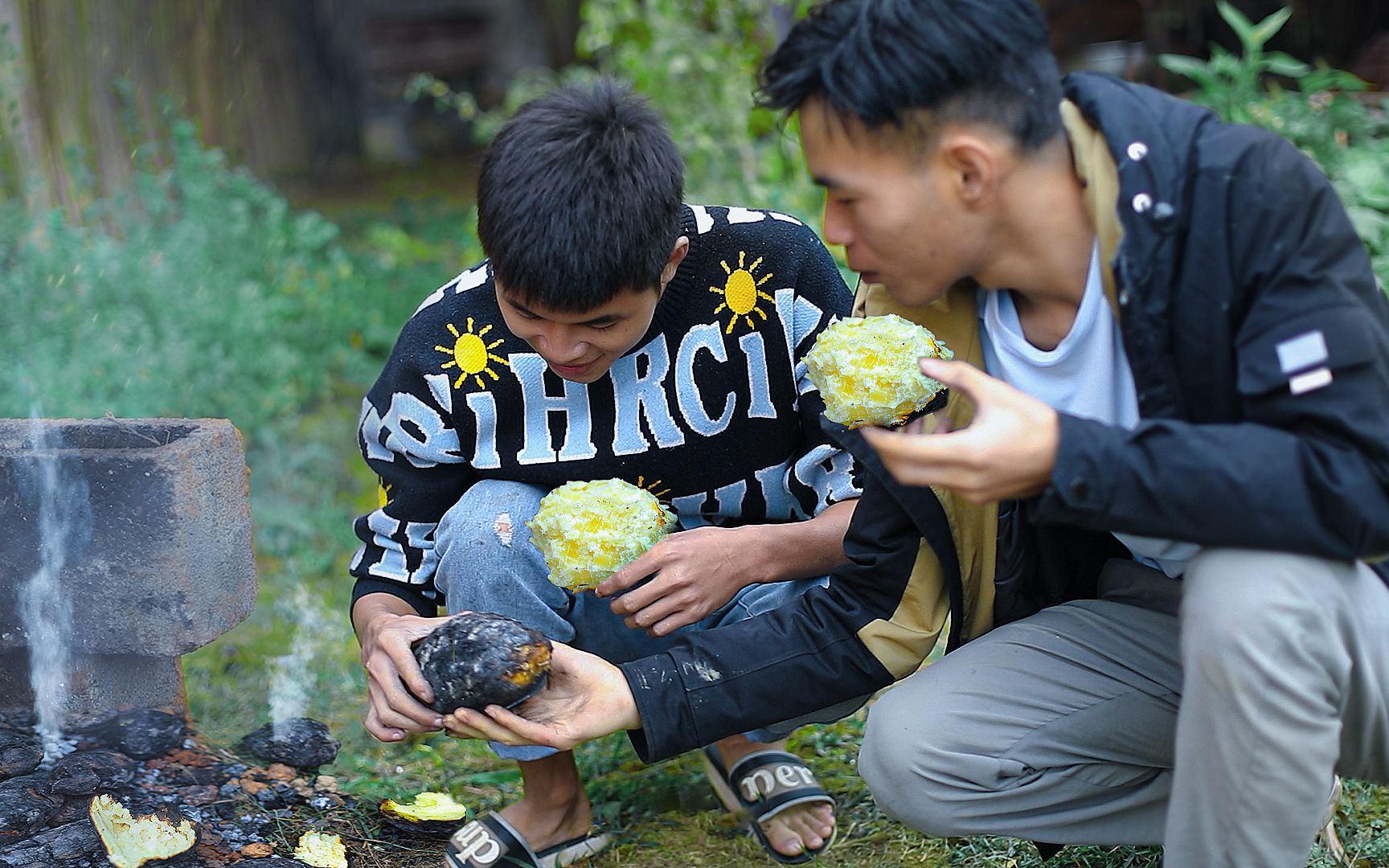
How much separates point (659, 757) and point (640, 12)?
544cm

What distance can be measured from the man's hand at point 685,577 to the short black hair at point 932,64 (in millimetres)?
923

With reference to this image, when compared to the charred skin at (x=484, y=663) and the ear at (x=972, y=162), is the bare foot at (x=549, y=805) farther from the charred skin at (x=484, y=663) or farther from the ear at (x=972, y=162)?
the ear at (x=972, y=162)

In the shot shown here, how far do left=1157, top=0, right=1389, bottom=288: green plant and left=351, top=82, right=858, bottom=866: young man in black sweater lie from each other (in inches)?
115

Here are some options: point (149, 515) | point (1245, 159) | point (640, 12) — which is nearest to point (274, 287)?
point (640, 12)

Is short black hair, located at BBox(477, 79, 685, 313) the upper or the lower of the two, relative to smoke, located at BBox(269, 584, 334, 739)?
upper

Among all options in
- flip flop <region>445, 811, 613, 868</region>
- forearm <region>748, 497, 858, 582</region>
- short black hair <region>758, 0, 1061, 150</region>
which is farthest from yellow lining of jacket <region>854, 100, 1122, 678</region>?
flip flop <region>445, 811, 613, 868</region>

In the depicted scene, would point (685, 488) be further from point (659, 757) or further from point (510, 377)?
point (659, 757)

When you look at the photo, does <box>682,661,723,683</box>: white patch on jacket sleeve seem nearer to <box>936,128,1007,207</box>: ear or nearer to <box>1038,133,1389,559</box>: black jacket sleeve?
<box>1038,133,1389,559</box>: black jacket sleeve

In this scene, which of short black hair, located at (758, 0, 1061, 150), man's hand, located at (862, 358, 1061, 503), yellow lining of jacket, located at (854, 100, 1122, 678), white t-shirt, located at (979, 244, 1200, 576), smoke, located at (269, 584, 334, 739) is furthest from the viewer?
smoke, located at (269, 584, 334, 739)

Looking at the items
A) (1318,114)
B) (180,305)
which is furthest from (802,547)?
(1318,114)

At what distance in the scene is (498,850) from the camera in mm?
2699

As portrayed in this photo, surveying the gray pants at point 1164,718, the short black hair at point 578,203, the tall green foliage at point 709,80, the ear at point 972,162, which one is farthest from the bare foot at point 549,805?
the tall green foliage at point 709,80

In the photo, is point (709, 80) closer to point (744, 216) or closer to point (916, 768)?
point (744, 216)

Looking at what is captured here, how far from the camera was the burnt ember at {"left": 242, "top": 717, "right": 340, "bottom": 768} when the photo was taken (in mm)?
2994
